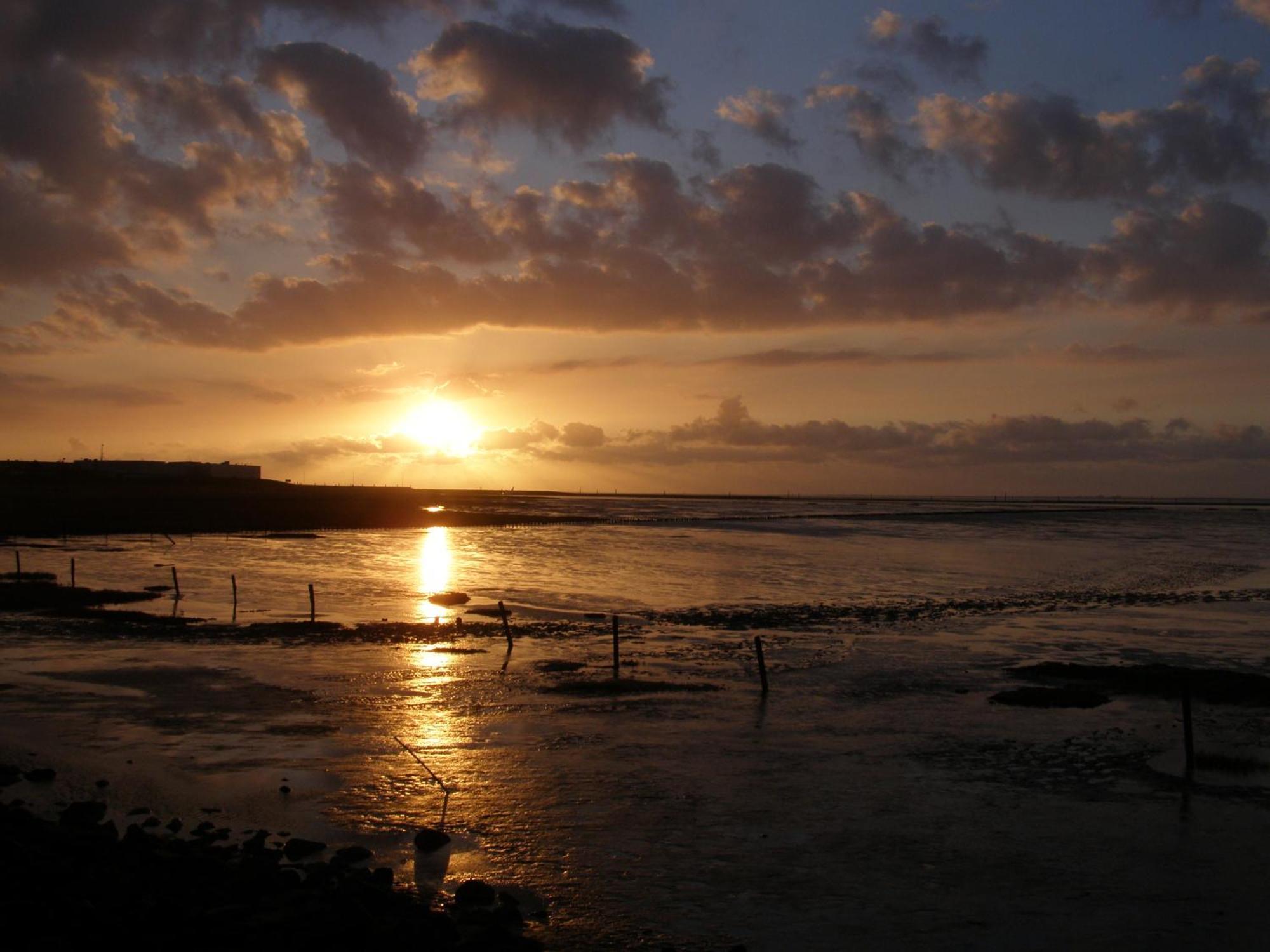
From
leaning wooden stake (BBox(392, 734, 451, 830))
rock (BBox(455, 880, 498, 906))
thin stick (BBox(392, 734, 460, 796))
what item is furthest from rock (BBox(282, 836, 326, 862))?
thin stick (BBox(392, 734, 460, 796))

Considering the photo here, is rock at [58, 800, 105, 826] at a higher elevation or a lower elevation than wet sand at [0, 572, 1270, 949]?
higher

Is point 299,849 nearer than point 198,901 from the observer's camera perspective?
No

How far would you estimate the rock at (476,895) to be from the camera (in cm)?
1319

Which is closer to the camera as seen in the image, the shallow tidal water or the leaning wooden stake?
the shallow tidal water

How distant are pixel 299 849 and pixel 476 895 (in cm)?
301

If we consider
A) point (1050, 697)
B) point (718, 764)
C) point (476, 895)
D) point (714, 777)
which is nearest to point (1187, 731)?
point (1050, 697)

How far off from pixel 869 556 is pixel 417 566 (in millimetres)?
35053

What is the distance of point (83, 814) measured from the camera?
15211mm

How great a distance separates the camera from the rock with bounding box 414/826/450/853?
15.2m

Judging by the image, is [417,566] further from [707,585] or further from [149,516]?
[149,516]

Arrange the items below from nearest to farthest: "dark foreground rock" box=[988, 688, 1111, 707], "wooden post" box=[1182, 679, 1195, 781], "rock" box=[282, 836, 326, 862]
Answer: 1. "rock" box=[282, 836, 326, 862]
2. "wooden post" box=[1182, 679, 1195, 781]
3. "dark foreground rock" box=[988, 688, 1111, 707]

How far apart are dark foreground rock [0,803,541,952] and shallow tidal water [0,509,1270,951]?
1.54m

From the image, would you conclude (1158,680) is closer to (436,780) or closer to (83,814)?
(436,780)

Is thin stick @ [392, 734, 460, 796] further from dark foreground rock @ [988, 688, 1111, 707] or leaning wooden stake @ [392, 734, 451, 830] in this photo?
dark foreground rock @ [988, 688, 1111, 707]
